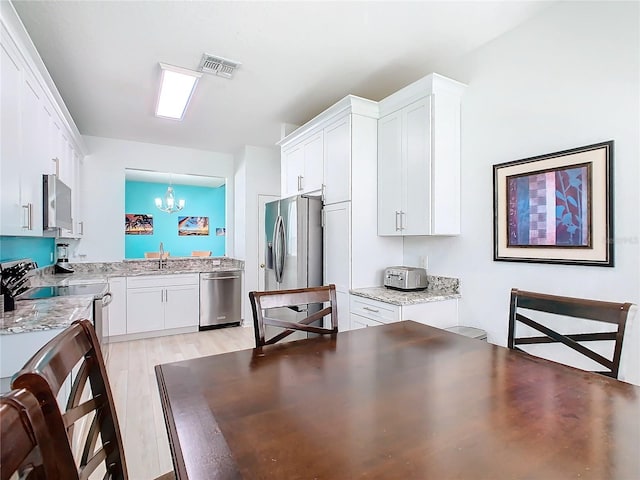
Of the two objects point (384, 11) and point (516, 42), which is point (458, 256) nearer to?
point (516, 42)

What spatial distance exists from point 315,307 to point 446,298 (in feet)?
3.72

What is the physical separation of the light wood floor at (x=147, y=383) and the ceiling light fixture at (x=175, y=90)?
8.79 ft

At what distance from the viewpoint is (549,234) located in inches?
84.7

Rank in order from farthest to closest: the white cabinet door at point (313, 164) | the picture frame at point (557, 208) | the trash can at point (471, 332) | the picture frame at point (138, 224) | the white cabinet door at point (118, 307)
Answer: the picture frame at point (138, 224) < the white cabinet door at point (118, 307) < the white cabinet door at point (313, 164) < the trash can at point (471, 332) < the picture frame at point (557, 208)

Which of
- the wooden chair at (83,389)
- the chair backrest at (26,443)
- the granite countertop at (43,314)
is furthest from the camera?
the granite countertop at (43,314)

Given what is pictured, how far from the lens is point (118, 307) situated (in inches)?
171

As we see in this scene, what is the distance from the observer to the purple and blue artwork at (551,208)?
6.53 feet

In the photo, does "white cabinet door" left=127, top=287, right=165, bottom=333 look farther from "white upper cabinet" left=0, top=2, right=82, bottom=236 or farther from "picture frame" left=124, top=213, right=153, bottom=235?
"picture frame" left=124, top=213, right=153, bottom=235

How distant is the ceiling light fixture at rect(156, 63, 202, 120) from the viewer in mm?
2848

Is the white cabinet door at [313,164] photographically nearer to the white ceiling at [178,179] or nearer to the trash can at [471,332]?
the trash can at [471,332]

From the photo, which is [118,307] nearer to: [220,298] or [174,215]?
[220,298]

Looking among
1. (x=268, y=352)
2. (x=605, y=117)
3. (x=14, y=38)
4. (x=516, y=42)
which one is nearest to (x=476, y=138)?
(x=516, y=42)

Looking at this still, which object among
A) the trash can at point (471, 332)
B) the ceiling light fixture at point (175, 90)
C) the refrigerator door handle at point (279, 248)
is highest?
the ceiling light fixture at point (175, 90)

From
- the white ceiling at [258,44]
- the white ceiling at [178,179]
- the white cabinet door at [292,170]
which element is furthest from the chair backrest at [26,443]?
the white ceiling at [178,179]
